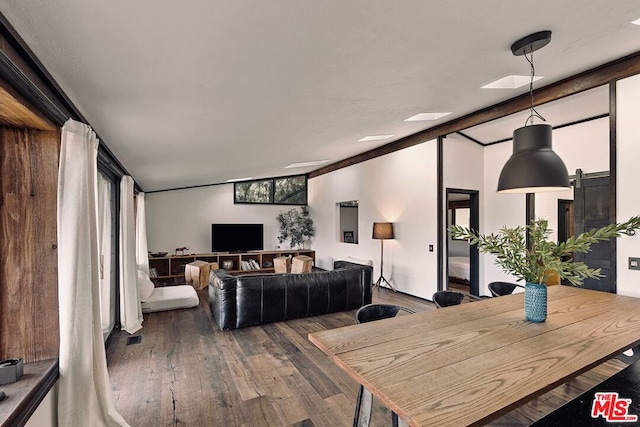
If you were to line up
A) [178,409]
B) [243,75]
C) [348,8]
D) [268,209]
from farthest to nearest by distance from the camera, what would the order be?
1. [268,209]
2. [178,409]
3. [243,75]
4. [348,8]

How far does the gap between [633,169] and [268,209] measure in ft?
24.2

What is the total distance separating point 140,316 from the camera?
402 cm

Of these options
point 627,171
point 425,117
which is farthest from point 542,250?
point 425,117

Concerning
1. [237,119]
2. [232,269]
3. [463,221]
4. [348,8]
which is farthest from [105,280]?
[463,221]

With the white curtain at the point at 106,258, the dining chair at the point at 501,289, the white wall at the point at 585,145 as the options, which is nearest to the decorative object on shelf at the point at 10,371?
the white curtain at the point at 106,258

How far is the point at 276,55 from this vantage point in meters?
1.72

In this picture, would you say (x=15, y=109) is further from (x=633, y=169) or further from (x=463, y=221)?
(x=463, y=221)

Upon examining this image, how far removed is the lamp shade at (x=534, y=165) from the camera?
203 centimetres

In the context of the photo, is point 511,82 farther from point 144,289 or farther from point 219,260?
point 219,260

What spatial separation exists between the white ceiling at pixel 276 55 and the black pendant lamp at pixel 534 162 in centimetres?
15

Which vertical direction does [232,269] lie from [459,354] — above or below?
below

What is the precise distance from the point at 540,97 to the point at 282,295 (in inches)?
161

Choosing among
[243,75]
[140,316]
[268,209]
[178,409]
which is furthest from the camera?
[268,209]

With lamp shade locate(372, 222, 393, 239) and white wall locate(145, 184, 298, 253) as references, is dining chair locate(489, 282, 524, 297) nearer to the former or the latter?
lamp shade locate(372, 222, 393, 239)
